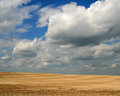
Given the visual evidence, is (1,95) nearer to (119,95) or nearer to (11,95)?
(11,95)

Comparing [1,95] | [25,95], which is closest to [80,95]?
[25,95]

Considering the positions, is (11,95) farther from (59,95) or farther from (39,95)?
(59,95)

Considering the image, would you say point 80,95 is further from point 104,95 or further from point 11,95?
point 11,95

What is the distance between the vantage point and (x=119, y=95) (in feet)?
83.4

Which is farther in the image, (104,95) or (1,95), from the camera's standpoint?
(104,95)

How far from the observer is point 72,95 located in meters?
24.7

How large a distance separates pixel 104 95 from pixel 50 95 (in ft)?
30.8

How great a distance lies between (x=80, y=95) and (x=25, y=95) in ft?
30.6

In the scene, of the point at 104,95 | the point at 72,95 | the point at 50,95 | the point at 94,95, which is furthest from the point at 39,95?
the point at 104,95

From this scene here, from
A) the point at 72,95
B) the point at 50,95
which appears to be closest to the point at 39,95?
the point at 50,95

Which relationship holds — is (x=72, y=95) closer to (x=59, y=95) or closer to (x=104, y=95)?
(x=59, y=95)

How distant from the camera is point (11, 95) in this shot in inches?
934

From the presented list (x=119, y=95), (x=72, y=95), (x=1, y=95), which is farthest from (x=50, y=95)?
(x=119, y=95)

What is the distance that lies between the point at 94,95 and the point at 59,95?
6101 mm
